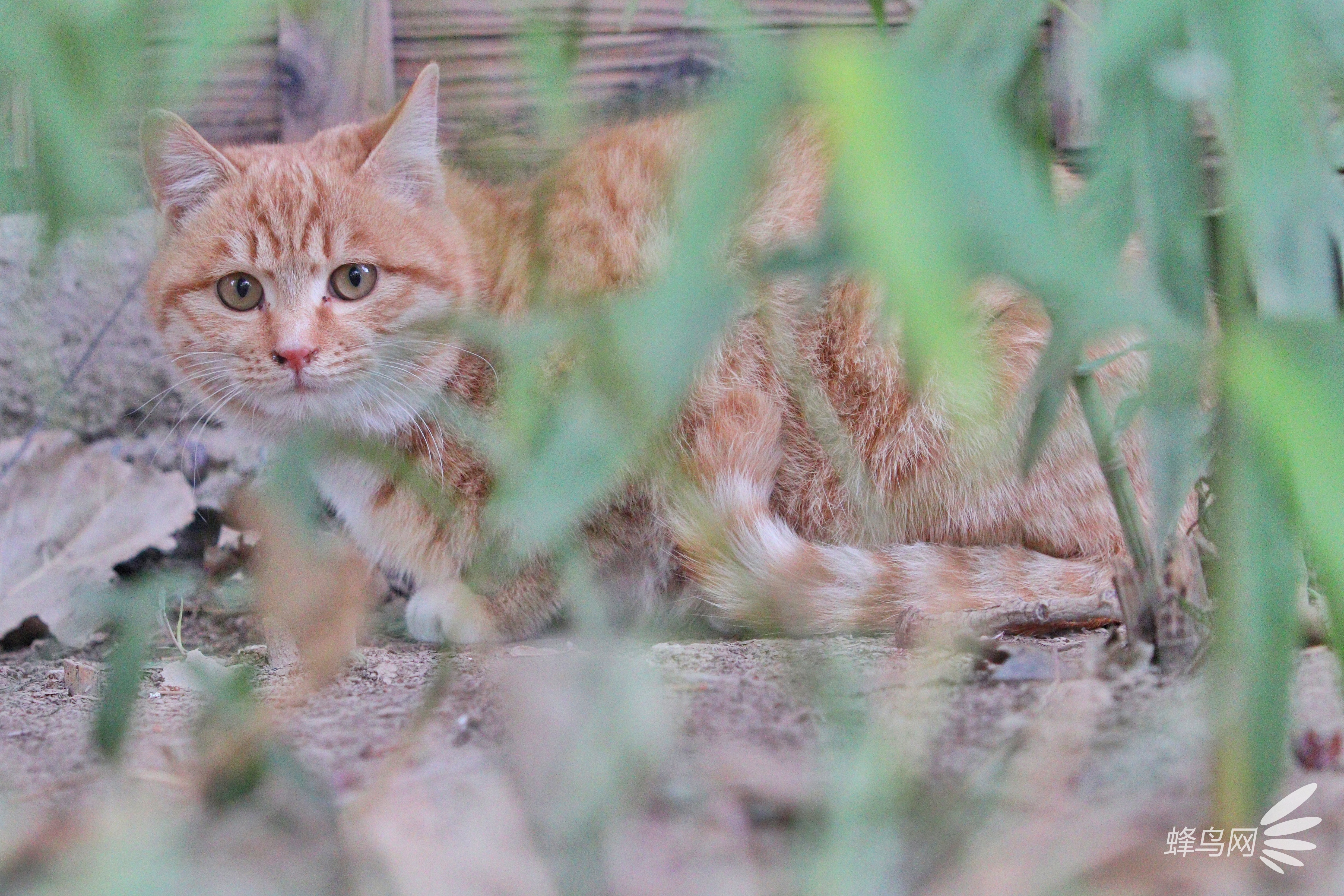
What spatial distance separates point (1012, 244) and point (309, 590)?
0.74 m

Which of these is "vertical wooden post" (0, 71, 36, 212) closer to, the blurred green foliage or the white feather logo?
the blurred green foliage

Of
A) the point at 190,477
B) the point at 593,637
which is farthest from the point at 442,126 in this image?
the point at 593,637

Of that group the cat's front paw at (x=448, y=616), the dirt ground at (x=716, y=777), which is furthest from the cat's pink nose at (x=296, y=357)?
the dirt ground at (x=716, y=777)

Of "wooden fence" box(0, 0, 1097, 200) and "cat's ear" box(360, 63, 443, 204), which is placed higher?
"wooden fence" box(0, 0, 1097, 200)

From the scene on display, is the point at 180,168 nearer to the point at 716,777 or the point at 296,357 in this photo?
the point at 296,357

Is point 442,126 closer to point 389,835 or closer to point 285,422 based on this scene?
point 285,422

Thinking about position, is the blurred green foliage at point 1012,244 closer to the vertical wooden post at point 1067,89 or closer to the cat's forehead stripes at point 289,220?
the vertical wooden post at point 1067,89

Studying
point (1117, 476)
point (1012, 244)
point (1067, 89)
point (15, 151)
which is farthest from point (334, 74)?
point (1012, 244)

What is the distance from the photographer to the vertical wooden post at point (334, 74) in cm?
228

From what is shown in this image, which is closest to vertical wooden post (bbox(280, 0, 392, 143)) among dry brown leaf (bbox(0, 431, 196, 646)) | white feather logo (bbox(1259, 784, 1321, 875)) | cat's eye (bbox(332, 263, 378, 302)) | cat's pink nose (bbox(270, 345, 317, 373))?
cat's eye (bbox(332, 263, 378, 302))

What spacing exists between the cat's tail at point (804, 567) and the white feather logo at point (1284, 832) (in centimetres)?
62

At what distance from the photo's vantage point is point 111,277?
247cm

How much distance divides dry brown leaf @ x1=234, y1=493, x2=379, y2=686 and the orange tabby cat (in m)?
0.39

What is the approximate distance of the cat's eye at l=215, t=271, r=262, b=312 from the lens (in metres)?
1.81
